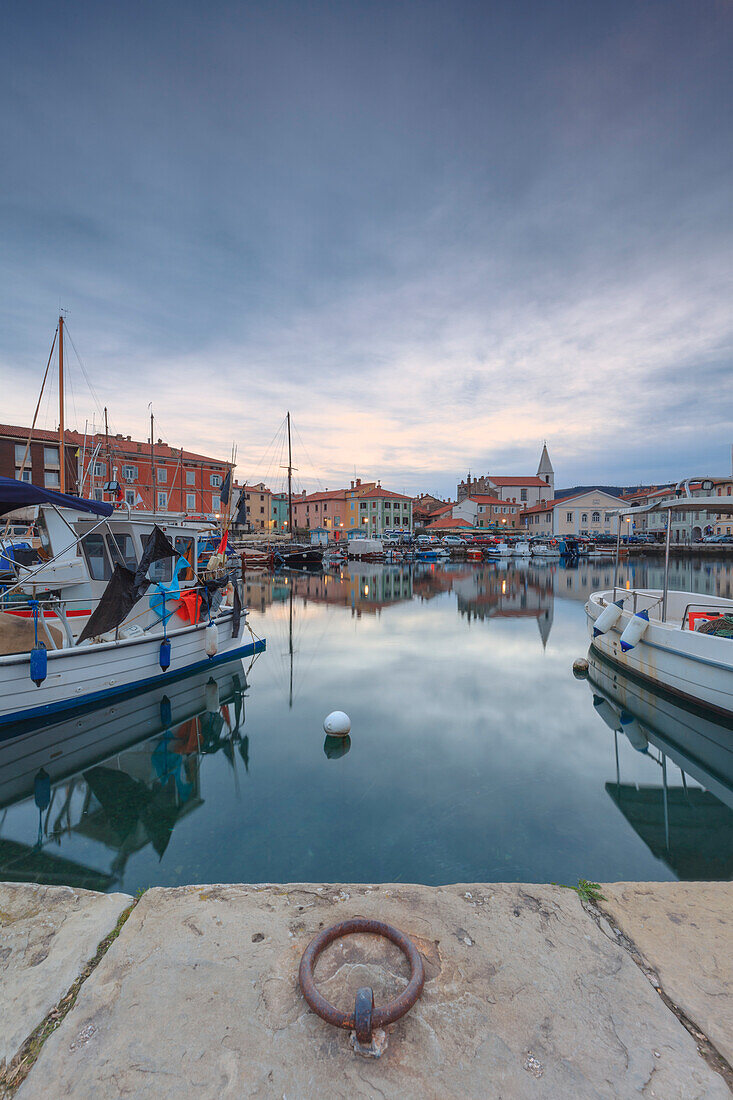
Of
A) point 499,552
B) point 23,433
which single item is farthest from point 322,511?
point 23,433

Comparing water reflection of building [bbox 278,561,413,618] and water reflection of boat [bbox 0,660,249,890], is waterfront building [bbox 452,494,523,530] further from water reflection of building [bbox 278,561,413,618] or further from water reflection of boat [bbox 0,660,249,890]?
water reflection of boat [bbox 0,660,249,890]

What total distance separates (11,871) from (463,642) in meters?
13.4

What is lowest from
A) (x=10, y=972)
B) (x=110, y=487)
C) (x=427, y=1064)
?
(x=10, y=972)

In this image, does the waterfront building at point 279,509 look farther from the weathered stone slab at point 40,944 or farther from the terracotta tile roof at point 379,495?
the weathered stone slab at point 40,944

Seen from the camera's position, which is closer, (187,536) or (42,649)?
(42,649)

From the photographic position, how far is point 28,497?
784 cm

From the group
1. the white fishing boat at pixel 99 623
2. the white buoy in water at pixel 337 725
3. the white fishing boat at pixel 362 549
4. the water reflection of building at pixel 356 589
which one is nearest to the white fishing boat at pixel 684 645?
the white buoy in water at pixel 337 725

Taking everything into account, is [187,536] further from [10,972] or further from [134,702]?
[10,972]

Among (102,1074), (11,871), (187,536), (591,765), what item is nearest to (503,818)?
(591,765)

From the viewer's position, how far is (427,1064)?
2.09 m

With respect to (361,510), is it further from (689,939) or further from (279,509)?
(689,939)

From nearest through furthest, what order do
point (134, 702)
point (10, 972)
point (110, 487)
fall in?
point (10, 972), point (134, 702), point (110, 487)

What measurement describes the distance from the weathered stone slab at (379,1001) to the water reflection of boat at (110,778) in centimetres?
261

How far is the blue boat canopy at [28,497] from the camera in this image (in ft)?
24.9
